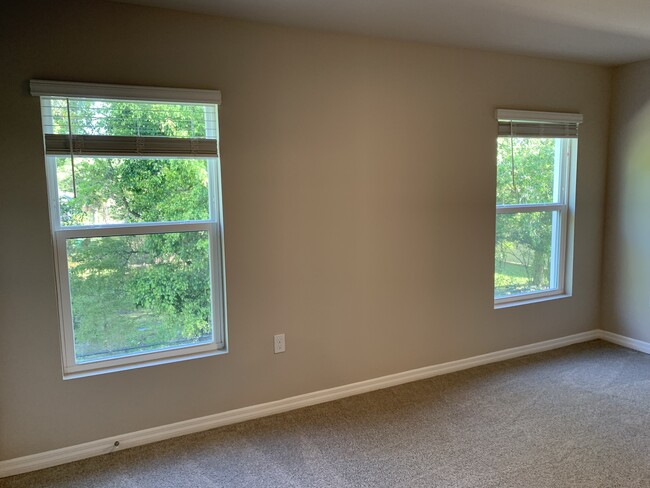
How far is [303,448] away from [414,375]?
1.10 meters

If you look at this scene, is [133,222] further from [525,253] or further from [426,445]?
[525,253]

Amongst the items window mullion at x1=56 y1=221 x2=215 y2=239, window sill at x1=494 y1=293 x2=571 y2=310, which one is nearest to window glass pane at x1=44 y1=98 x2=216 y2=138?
window mullion at x1=56 y1=221 x2=215 y2=239

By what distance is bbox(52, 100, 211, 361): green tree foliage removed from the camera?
2.37 m

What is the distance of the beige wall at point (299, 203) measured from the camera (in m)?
2.25

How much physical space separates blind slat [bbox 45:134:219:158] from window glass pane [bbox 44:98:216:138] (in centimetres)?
4

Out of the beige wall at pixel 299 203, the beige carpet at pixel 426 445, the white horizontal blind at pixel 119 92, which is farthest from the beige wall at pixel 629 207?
the white horizontal blind at pixel 119 92

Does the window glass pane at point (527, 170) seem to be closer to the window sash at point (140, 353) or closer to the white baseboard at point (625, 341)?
the white baseboard at point (625, 341)

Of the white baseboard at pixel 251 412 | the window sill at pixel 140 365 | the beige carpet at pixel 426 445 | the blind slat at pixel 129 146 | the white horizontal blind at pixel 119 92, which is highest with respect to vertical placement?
the white horizontal blind at pixel 119 92

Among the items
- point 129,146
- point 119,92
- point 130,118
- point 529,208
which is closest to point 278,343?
point 129,146

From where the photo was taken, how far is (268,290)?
9.09 ft

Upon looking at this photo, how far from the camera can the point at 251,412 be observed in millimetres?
2781

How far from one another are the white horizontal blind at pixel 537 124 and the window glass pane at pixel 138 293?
2.27m

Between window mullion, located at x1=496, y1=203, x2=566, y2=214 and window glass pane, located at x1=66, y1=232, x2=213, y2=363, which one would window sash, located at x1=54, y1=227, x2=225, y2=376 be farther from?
window mullion, located at x1=496, y1=203, x2=566, y2=214

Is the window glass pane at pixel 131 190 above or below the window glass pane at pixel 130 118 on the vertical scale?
below
